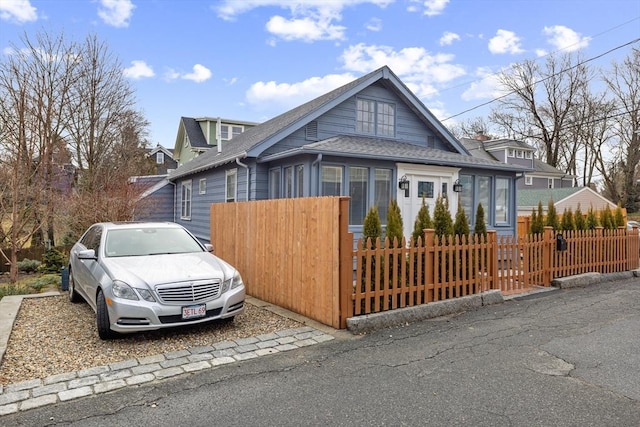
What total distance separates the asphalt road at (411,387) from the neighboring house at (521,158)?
3340cm

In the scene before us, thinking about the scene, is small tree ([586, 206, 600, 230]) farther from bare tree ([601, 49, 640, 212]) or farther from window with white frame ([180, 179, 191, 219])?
bare tree ([601, 49, 640, 212])

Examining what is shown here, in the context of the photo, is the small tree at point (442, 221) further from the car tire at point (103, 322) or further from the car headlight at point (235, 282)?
the car tire at point (103, 322)

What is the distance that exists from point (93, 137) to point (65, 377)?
60.7ft

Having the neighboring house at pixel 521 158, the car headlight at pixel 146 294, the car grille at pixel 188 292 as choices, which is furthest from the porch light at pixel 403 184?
the neighboring house at pixel 521 158

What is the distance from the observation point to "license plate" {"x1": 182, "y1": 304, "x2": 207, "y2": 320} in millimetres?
5055

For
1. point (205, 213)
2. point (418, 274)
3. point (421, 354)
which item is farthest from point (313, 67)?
point (421, 354)

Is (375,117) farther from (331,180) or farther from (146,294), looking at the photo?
(146,294)

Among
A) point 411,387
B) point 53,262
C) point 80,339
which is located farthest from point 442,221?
point 53,262

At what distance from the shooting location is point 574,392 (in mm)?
3623

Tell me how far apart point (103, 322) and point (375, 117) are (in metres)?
9.93

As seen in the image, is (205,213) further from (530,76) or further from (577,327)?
(530,76)

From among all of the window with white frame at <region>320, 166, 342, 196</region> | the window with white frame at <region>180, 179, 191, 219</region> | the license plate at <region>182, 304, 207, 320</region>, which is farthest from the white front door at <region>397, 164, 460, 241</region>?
the window with white frame at <region>180, 179, 191, 219</region>

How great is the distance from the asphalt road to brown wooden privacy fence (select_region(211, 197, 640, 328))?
2.31 ft

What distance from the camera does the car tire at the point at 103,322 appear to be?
4.98m
